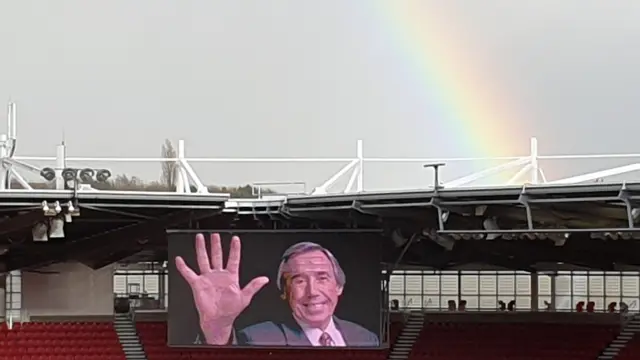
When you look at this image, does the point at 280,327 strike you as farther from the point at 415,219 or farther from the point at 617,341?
the point at 617,341

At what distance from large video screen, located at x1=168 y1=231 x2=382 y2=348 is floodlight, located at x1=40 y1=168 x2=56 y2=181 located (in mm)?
3069

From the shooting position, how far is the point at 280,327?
21328mm

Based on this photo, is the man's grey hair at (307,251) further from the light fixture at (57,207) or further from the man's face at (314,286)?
the light fixture at (57,207)

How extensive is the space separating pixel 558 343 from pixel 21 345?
44.5 feet

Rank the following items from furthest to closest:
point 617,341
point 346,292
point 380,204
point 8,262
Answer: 1. point 617,341
2. point 8,262
3. point 346,292
4. point 380,204

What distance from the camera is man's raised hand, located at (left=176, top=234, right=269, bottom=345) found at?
20984mm

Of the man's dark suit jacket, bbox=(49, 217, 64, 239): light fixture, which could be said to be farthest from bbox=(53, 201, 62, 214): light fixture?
the man's dark suit jacket

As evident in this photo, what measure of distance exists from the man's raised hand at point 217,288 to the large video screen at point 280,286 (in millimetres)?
21

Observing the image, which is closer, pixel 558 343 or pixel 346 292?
pixel 346 292

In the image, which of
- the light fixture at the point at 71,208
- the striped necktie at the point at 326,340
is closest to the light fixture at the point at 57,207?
the light fixture at the point at 71,208

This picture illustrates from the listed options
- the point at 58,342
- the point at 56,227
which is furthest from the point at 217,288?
the point at 58,342

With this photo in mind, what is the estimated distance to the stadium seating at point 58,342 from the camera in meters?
24.8

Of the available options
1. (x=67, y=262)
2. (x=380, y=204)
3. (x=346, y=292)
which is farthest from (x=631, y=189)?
(x=67, y=262)

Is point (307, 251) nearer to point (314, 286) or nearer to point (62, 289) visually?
point (314, 286)
